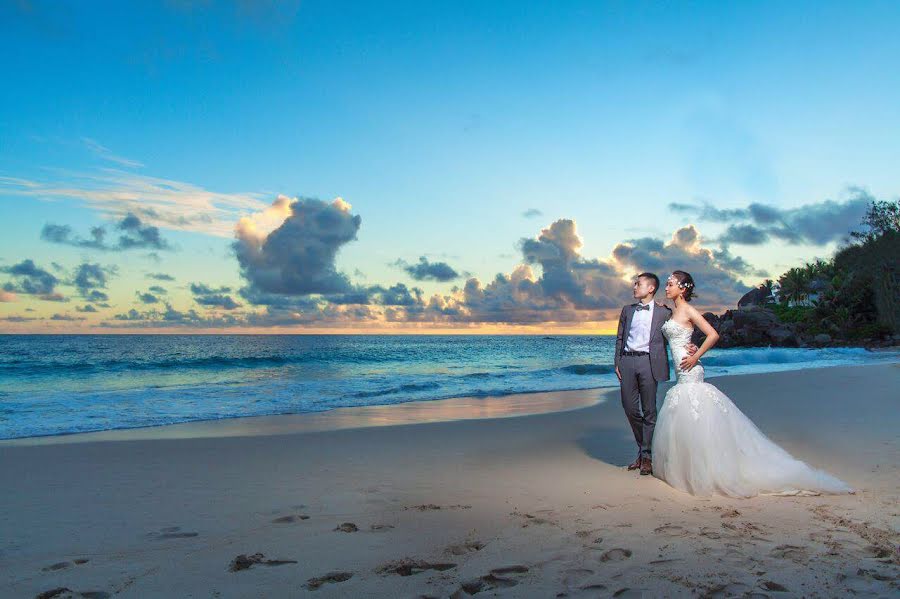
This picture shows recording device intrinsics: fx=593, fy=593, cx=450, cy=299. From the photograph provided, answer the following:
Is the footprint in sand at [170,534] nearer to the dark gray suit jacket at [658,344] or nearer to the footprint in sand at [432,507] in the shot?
the footprint in sand at [432,507]

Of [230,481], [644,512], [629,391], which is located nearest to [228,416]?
[230,481]

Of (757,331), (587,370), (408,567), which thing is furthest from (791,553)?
(757,331)

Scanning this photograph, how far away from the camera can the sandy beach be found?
3703mm

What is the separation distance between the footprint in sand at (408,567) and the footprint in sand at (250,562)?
65 centimetres

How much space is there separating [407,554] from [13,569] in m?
2.71

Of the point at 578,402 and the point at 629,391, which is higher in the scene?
the point at 629,391

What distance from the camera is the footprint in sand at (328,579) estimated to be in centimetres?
368

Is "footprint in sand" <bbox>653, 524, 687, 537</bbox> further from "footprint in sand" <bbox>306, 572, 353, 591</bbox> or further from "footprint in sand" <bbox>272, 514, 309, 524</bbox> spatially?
"footprint in sand" <bbox>272, 514, 309, 524</bbox>

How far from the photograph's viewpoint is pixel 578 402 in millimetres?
15031

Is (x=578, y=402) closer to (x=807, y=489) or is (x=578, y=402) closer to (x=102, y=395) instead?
(x=807, y=489)

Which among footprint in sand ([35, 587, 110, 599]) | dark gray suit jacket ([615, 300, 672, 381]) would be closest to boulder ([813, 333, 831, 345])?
dark gray suit jacket ([615, 300, 672, 381])

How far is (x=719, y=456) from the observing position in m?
5.66

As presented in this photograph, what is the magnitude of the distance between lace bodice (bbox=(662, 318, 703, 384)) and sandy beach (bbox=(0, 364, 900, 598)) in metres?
1.16

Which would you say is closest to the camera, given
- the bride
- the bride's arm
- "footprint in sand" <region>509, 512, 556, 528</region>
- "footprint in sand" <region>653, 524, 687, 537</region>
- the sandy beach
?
the sandy beach
